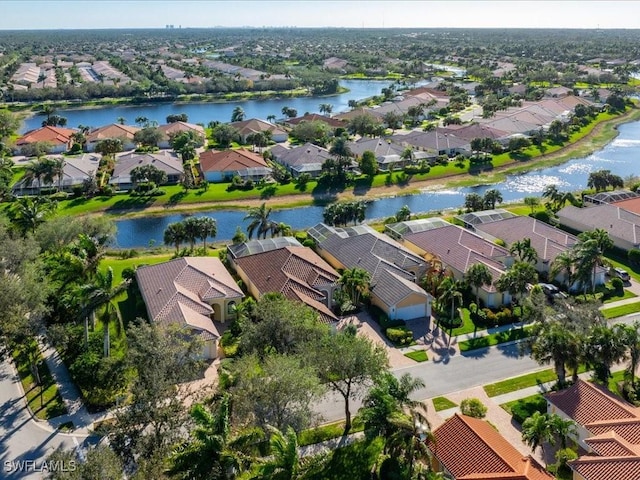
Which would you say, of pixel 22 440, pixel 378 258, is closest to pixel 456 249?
pixel 378 258

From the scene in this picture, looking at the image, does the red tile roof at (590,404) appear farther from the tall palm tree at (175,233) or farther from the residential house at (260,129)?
the residential house at (260,129)

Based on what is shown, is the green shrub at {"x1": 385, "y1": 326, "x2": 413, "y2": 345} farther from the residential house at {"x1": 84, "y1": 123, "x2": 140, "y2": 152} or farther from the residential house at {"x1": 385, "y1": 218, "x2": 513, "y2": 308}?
the residential house at {"x1": 84, "y1": 123, "x2": 140, "y2": 152}

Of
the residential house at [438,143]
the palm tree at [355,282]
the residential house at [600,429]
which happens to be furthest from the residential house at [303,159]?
the residential house at [600,429]

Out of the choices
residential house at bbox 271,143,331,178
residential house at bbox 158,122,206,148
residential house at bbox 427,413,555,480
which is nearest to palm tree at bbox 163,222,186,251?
residential house at bbox 427,413,555,480

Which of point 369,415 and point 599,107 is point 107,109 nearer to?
point 599,107

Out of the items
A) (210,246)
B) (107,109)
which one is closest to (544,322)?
(210,246)
